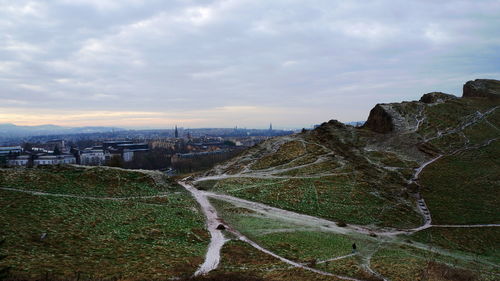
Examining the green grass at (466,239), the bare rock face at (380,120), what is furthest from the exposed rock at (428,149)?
the green grass at (466,239)

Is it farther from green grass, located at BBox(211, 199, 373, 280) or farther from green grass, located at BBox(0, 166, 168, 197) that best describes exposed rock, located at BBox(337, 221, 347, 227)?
green grass, located at BBox(0, 166, 168, 197)

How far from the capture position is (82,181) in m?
47.8

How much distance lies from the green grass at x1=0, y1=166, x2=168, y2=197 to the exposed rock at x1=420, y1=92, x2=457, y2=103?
91961 mm

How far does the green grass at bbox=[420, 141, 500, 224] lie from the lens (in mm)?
50469

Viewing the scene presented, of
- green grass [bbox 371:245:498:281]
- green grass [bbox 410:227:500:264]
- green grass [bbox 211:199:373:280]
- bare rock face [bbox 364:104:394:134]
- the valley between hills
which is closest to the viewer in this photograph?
the valley between hills

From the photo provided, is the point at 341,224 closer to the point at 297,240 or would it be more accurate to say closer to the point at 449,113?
the point at 297,240

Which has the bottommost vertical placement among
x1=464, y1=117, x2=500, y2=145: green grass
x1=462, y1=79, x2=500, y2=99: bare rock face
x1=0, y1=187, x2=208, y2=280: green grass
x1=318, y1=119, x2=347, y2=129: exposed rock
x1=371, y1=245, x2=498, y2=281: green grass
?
x1=371, y1=245, x2=498, y2=281: green grass

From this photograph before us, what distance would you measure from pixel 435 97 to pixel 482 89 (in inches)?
898

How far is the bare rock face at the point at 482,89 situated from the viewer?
107250mm

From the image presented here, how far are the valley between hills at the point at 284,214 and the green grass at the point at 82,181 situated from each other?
9.6 inches

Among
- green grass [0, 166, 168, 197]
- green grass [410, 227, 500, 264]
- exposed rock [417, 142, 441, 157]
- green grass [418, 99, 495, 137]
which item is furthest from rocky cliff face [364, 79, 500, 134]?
green grass [0, 166, 168, 197]

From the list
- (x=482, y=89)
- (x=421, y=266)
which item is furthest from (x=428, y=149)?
(x=482, y=89)

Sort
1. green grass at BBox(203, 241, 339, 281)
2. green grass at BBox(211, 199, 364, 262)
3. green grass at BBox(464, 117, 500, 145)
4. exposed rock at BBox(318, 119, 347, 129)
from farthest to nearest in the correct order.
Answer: exposed rock at BBox(318, 119, 347, 129) → green grass at BBox(464, 117, 500, 145) → green grass at BBox(211, 199, 364, 262) → green grass at BBox(203, 241, 339, 281)

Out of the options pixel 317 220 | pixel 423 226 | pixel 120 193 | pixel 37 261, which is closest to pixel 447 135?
pixel 423 226
